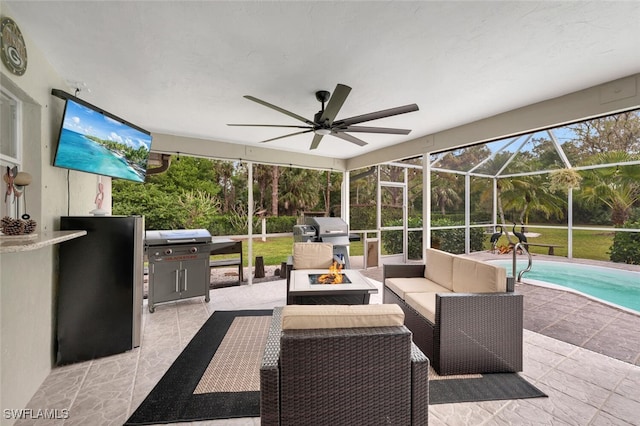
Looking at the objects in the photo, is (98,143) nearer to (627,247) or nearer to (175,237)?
(175,237)

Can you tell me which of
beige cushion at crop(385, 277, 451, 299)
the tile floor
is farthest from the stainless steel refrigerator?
beige cushion at crop(385, 277, 451, 299)

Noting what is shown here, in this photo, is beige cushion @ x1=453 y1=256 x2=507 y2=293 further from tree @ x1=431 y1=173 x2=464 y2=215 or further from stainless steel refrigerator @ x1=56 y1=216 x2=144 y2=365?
tree @ x1=431 y1=173 x2=464 y2=215

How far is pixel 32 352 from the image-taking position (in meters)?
2.02

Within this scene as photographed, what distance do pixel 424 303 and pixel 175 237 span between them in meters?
3.45

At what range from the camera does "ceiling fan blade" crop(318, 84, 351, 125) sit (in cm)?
196

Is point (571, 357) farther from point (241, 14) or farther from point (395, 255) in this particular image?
point (395, 255)

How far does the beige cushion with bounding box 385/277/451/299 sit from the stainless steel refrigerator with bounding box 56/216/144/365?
2.81m

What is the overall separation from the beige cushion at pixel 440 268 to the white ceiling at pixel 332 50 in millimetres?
1850

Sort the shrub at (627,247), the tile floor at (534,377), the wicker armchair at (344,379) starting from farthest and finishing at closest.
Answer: the shrub at (627,247) < the tile floor at (534,377) < the wicker armchair at (344,379)

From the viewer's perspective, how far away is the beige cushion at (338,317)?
141cm

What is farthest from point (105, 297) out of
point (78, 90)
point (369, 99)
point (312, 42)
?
point (369, 99)

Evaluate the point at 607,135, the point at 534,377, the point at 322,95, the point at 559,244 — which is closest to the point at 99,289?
the point at 322,95

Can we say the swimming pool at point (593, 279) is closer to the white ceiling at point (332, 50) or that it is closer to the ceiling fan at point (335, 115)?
the white ceiling at point (332, 50)

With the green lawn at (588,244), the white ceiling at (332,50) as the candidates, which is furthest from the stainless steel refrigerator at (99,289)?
the green lawn at (588,244)
